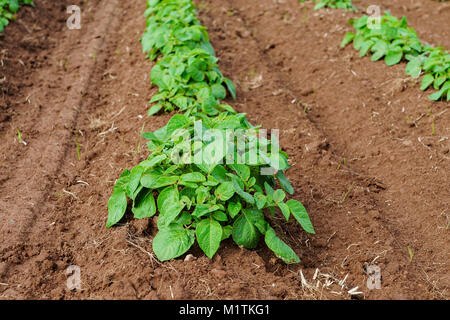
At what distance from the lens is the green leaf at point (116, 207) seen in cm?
279

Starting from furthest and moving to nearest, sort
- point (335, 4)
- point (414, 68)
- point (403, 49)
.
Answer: point (335, 4) → point (403, 49) → point (414, 68)

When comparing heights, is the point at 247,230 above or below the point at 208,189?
below

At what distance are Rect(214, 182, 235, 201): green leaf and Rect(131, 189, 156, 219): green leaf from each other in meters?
0.44

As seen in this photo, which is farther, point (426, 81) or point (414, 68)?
point (414, 68)

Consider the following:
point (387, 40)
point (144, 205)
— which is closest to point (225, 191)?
point (144, 205)

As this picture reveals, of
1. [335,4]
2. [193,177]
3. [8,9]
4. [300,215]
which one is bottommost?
[335,4]

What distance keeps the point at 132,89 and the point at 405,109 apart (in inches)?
101

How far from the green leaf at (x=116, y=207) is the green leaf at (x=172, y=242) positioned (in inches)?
12.1

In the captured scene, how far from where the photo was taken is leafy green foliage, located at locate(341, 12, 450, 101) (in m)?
4.28

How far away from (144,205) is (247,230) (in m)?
0.65

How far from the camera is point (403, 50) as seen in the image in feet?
15.6

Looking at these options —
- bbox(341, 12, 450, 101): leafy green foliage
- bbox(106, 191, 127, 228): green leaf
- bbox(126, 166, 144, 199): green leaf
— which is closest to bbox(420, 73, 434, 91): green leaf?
bbox(341, 12, 450, 101): leafy green foliage

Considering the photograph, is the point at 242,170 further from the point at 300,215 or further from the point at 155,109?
the point at 155,109

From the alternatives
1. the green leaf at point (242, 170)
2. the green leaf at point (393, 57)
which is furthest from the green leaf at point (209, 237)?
the green leaf at point (393, 57)
